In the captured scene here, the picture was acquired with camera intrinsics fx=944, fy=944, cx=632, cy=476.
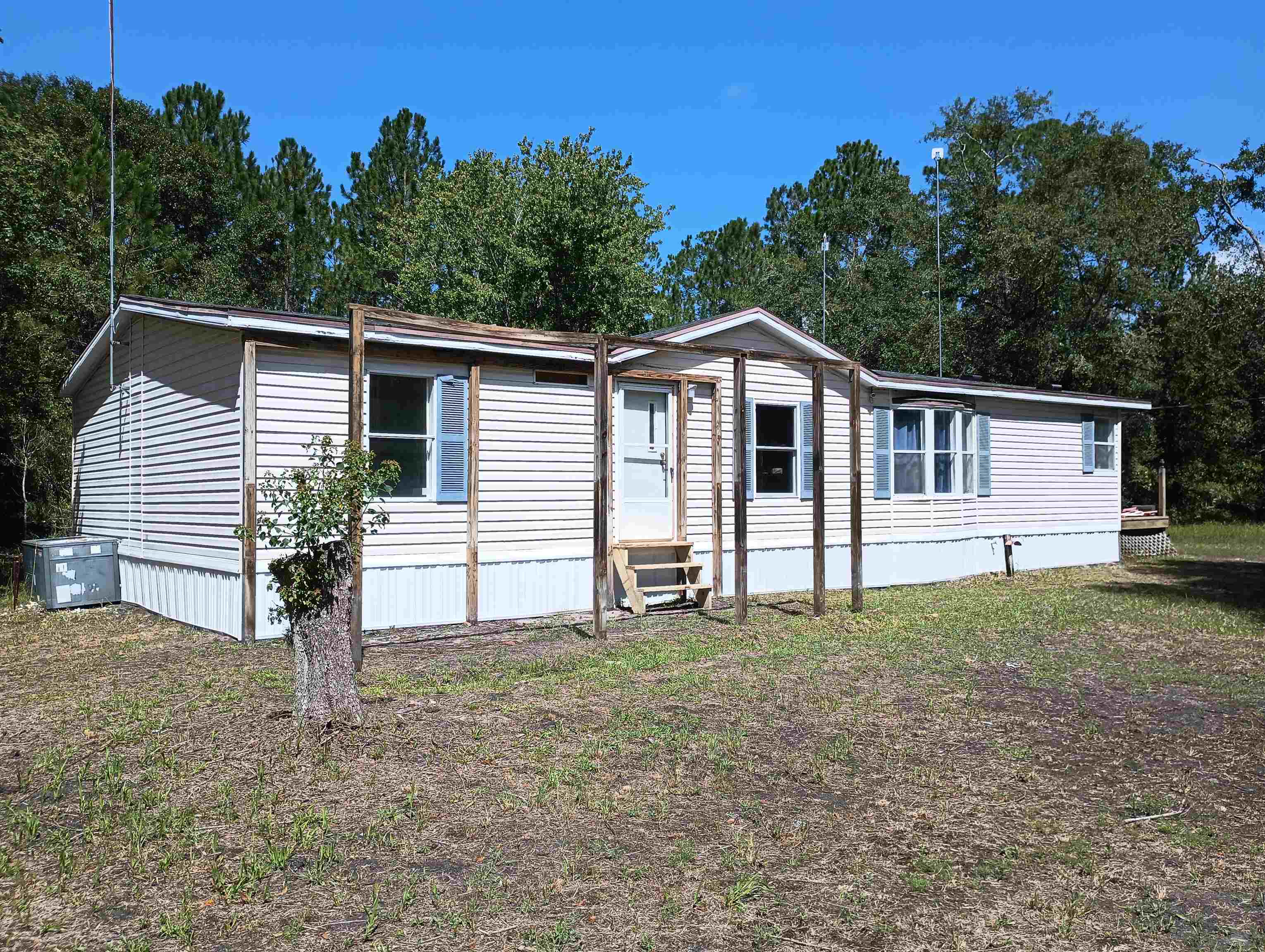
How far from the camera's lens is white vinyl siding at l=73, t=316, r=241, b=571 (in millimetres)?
9570

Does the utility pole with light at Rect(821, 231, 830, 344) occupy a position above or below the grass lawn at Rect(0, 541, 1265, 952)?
above

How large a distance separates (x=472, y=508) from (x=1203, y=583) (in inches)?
466

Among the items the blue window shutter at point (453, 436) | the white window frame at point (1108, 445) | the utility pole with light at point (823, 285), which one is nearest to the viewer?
the blue window shutter at point (453, 436)

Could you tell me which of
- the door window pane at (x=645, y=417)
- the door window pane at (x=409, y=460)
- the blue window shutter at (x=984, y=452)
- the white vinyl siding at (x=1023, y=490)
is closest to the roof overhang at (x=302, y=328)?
the door window pane at (x=645, y=417)

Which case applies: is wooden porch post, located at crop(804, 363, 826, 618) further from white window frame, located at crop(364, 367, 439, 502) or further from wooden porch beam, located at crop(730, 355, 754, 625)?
white window frame, located at crop(364, 367, 439, 502)

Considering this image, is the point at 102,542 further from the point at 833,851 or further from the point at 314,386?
the point at 833,851

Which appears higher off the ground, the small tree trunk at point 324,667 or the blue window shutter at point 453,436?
the blue window shutter at point 453,436

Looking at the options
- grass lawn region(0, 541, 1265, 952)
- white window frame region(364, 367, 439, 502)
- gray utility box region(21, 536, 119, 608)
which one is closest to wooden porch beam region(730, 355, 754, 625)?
grass lawn region(0, 541, 1265, 952)

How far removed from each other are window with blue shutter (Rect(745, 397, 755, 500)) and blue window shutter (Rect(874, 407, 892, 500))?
2.57 m

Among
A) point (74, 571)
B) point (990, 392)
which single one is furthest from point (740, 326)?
point (74, 571)

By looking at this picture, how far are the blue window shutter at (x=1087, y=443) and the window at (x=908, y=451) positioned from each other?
15.6 ft

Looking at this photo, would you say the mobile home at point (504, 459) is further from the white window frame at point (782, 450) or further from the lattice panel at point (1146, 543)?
the lattice panel at point (1146, 543)

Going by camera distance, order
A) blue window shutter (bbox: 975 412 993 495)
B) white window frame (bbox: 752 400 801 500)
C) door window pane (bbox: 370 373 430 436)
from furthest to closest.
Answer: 1. blue window shutter (bbox: 975 412 993 495)
2. white window frame (bbox: 752 400 801 500)
3. door window pane (bbox: 370 373 430 436)

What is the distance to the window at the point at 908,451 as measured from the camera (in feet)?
51.0
